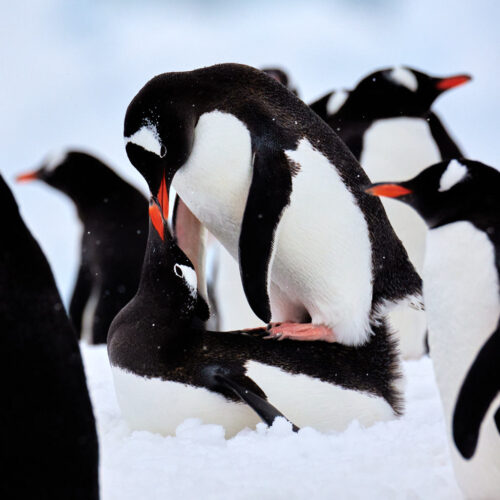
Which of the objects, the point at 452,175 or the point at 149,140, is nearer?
the point at 452,175

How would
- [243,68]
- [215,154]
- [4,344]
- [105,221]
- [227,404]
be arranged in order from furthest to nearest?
1. [105,221]
2. [243,68]
3. [215,154]
4. [227,404]
5. [4,344]

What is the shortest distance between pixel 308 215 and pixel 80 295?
13.1ft

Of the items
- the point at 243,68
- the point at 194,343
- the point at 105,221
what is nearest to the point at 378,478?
the point at 194,343

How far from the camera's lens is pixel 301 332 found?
2.69m

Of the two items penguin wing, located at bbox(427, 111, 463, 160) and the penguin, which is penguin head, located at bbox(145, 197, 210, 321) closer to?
penguin wing, located at bbox(427, 111, 463, 160)

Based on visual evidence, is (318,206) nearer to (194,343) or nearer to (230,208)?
(230,208)

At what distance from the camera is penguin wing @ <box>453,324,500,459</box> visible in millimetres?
1496

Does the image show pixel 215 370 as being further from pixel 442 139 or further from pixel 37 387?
pixel 442 139

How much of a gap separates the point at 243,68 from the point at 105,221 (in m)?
3.13

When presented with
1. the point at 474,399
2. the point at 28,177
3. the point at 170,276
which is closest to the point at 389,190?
the point at 474,399

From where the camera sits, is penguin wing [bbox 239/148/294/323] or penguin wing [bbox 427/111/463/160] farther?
penguin wing [bbox 427/111/463/160]

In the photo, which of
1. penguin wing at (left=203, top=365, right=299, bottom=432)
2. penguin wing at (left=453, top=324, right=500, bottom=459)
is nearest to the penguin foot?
penguin wing at (left=203, top=365, right=299, bottom=432)

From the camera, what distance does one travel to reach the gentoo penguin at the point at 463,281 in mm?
1678

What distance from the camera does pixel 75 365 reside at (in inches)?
48.8
